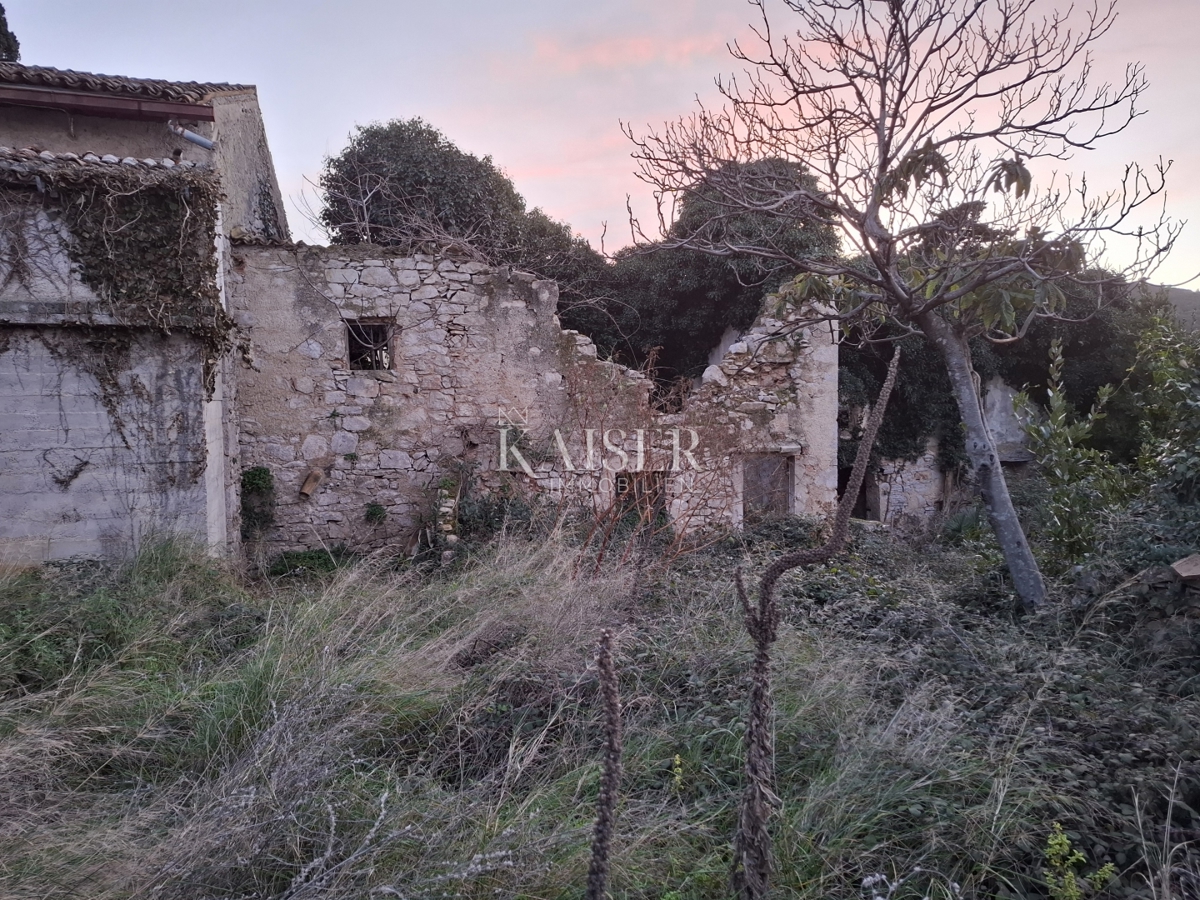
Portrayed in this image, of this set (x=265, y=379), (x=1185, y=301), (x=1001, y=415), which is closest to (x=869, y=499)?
(x=1001, y=415)

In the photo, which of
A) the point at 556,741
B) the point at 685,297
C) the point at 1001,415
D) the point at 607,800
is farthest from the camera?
the point at 1001,415

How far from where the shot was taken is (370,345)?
7934mm

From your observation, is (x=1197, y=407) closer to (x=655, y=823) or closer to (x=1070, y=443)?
(x=1070, y=443)

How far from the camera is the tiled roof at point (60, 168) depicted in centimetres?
501

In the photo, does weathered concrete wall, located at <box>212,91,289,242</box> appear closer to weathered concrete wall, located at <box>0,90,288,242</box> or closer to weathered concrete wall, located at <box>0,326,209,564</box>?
weathered concrete wall, located at <box>0,90,288,242</box>

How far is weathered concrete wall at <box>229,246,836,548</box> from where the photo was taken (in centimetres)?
766

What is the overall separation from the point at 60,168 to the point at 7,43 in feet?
30.2

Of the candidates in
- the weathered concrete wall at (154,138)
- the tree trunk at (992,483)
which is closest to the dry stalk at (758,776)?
the tree trunk at (992,483)

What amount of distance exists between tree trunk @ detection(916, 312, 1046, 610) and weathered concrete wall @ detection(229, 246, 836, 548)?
9.22 ft

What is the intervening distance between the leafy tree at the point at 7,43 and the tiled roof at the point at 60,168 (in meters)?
8.38

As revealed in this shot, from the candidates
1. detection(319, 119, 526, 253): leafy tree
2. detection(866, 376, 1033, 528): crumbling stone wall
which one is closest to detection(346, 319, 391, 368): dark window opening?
detection(319, 119, 526, 253): leafy tree

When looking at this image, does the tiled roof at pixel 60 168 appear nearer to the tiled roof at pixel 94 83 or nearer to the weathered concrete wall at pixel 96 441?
the weathered concrete wall at pixel 96 441

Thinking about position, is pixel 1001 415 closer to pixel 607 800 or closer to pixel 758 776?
pixel 758 776

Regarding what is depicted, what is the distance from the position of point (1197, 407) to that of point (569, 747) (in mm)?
4574
